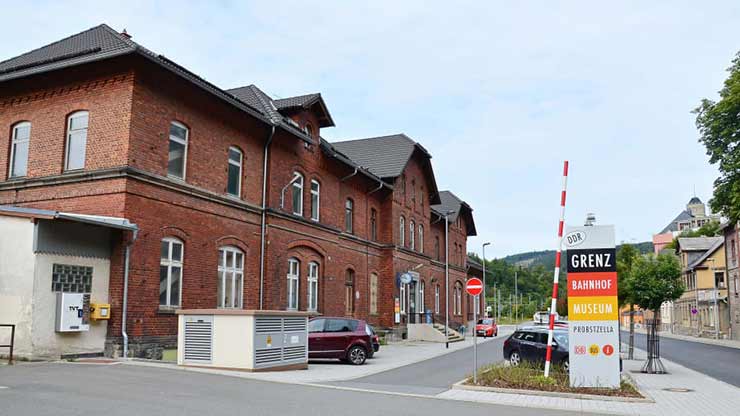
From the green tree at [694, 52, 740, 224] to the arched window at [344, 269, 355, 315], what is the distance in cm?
1733

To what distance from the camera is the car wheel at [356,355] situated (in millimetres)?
21328

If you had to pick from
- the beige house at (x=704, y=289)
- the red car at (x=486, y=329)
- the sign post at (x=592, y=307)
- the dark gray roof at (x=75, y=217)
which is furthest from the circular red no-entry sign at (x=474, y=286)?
the beige house at (x=704, y=289)

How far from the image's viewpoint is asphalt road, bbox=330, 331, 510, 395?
1498 centimetres

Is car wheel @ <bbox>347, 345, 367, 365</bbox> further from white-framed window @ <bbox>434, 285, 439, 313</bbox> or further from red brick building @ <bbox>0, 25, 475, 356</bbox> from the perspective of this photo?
white-framed window @ <bbox>434, 285, 439, 313</bbox>

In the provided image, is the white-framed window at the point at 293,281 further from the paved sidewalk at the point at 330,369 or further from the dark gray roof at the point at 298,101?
the dark gray roof at the point at 298,101

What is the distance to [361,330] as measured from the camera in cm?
2186

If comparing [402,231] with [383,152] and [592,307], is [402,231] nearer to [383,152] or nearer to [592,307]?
[383,152]

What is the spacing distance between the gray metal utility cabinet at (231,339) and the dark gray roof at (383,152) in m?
21.0

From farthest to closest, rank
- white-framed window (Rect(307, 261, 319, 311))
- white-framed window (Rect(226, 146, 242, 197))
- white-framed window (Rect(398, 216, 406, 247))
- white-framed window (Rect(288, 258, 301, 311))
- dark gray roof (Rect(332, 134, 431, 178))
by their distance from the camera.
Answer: white-framed window (Rect(398, 216, 406, 247)) → dark gray roof (Rect(332, 134, 431, 178)) → white-framed window (Rect(307, 261, 319, 311)) → white-framed window (Rect(288, 258, 301, 311)) → white-framed window (Rect(226, 146, 242, 197))

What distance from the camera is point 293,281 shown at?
26750 millimetres

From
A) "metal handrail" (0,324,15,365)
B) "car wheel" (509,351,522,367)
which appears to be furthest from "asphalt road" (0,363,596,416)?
"car wheel" (509,351,522,367)

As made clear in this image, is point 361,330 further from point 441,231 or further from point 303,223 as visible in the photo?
point 441,231

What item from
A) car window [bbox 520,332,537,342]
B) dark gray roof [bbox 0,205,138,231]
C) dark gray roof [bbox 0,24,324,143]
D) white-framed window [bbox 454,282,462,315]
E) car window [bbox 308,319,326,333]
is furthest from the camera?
white-framed window [bbox 454,282,462,315]

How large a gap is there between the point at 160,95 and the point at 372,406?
12.1 m
